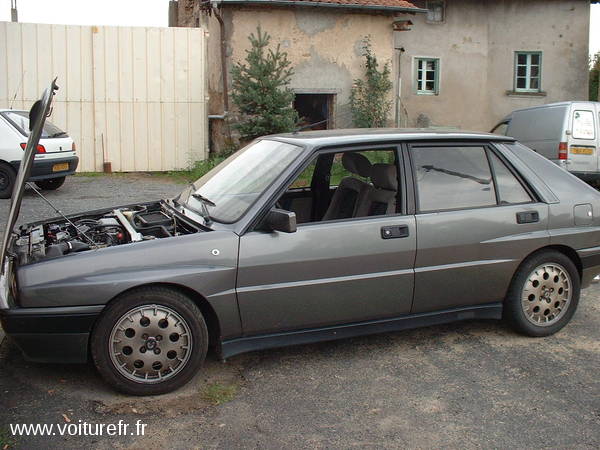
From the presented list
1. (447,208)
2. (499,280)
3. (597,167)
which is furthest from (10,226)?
(597,167)

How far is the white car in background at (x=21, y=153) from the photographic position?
11.7m

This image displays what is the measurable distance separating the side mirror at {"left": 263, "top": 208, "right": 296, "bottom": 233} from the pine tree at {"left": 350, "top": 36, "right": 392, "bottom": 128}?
13.0 m

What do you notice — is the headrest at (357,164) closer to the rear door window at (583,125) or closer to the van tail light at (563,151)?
the van tail light at (563,151)

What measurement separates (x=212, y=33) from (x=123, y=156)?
12.1 feet

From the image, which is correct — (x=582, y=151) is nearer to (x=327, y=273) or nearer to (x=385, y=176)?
(x=385, y=176)

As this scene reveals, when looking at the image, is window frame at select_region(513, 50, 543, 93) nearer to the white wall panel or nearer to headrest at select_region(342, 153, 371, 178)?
the white wall panel

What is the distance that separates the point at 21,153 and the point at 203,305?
8.90 meters

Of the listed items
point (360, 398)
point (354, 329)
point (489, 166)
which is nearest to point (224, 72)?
point (489, 166)

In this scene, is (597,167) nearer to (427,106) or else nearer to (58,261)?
(427,106)

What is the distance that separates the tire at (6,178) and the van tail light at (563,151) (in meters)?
9.55

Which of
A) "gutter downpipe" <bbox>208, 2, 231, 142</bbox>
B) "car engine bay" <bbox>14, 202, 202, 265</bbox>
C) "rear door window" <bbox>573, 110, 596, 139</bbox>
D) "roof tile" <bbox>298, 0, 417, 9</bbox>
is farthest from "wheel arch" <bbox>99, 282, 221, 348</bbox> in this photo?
"roof tile" <bbox>298, 0, 417, 9</bbox>

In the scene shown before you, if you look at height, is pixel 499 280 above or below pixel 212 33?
below

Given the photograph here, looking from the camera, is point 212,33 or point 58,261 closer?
point 58,261

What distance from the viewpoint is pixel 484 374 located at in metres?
4.31
